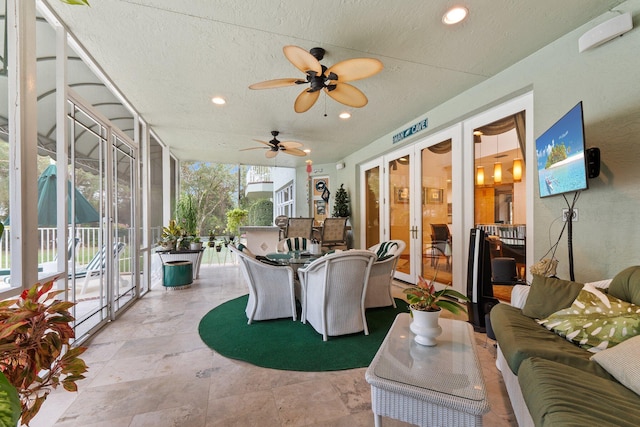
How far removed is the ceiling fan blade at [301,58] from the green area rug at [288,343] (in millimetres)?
2561

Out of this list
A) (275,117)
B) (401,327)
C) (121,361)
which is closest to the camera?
(401,327)

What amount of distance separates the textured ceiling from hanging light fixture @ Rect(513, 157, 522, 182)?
3.54ft

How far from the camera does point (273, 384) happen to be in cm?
202

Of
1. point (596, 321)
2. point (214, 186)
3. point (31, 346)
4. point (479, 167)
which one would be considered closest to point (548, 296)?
point (596, 321)

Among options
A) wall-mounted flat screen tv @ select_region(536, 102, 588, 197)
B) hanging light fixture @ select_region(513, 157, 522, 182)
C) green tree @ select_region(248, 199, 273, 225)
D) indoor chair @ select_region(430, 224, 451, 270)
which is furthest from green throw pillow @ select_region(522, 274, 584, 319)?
green tree @ select_region(248, 199, 273, 225)

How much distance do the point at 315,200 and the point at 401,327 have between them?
6.89 metres

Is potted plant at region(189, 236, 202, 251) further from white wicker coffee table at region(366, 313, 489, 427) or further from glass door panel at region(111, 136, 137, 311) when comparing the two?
white wicker coffee table at region(366, 313, 489, 427)

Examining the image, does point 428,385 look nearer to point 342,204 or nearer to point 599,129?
point 599,129

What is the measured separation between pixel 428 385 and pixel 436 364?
224mm

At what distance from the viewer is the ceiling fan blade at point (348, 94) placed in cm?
276

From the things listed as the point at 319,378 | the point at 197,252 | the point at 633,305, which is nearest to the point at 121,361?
the point at 319,378

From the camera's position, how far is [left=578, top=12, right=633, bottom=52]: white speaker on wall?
2.10 m

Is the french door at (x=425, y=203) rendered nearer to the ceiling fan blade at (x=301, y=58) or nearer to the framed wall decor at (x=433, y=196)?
the framed wall decor at (x=433, y=196)

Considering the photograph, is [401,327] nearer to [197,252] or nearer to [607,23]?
[607,23]
